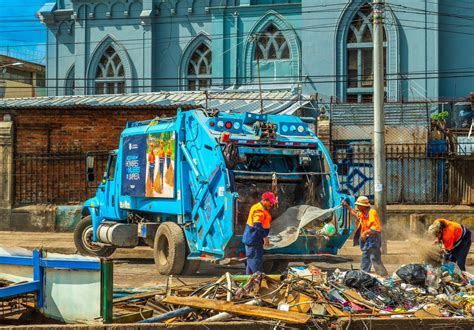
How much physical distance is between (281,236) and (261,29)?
2295cm

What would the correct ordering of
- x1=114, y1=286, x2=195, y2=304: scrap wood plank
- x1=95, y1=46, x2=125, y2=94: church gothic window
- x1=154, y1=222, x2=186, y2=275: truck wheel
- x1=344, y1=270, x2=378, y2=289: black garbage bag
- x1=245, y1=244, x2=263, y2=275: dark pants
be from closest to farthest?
x1=114, y1=286, x2=195, y2=304: scrap wood plank < x1=344, y1=270, x2=378, y2=289: black garbage bag < x1=245, y1=244, x2=263, y2=275: dark pants < x1=154, y1=222, x2=186, y2=275: truck wheel < x1=95, y1=46, x2=125, y2=94: church gothic window

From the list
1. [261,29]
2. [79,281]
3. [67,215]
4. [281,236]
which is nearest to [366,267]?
[281,236]

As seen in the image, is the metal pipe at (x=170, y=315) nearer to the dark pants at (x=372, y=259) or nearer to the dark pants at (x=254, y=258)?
the dark pants at (x=254, y=258)

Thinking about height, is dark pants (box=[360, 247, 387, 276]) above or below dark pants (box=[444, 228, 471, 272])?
below

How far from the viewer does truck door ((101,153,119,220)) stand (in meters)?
17.4

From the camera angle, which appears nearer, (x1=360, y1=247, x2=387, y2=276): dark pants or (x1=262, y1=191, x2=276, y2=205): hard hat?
(x1=262, y1=191, x2=276, y2=205): hard hat

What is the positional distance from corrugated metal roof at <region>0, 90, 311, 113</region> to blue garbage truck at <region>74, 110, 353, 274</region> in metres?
8.67

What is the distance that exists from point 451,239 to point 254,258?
3.04 meters

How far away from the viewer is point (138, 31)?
38.1 m

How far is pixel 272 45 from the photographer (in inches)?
1416

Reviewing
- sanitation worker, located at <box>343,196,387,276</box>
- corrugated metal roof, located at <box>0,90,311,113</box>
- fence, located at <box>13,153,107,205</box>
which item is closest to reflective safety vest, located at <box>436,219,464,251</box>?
sanitation worker, located at <box>343,196,387,276</box>

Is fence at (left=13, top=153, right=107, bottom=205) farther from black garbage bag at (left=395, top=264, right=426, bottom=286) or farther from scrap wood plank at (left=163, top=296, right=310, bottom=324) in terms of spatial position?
scrap wood plank at (left=163, top=296, right=310, bottom=324)

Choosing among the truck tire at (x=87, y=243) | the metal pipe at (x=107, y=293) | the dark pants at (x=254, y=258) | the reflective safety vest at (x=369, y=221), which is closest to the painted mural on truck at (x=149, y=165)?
the truck tire at (x=87, y=243)

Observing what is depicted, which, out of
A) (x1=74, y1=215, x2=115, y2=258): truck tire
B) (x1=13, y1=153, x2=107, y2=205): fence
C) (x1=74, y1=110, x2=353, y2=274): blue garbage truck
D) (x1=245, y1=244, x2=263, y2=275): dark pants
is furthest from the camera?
(x1=13, y1=153, x2=107, y2=205): fence
